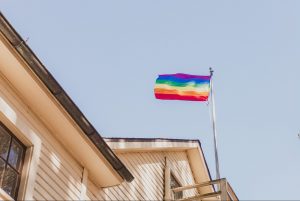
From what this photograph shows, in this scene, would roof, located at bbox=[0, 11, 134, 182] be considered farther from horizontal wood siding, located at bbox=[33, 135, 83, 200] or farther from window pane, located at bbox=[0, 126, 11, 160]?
window pane, located at bbox=[0, 126, 11, 160]

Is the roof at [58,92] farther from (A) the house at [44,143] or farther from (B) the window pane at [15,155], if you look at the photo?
(B) the window pane at [15,155]

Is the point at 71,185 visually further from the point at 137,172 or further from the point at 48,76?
the point at 137,172

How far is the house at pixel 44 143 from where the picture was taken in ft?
23.5

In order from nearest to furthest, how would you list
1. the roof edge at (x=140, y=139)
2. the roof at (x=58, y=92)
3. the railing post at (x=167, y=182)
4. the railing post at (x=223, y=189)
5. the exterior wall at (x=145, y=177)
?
the roof at (x=58, y=92), the railing post at (x=223, y=189), the exterior wall at (x=145, y=177), the roof edge at (x=140, y=139), the railing post at (x=167, y=182)

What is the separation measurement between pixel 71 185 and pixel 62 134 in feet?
3.15

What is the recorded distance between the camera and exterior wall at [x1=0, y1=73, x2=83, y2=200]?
729cm

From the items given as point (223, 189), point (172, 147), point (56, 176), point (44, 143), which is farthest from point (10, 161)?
point (172, 147)

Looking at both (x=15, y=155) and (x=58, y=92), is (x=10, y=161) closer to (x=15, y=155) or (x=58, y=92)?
(x=15, y=155)

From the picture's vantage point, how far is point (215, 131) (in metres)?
13.6

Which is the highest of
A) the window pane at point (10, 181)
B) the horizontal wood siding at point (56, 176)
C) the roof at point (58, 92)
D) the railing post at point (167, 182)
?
the railing post at point (167, 182)

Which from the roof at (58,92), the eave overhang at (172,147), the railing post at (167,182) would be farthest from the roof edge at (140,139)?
the roof at (58,92)

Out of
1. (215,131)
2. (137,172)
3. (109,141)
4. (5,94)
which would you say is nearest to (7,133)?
(5,94)

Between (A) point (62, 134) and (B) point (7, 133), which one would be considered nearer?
(B) point (7, 133)

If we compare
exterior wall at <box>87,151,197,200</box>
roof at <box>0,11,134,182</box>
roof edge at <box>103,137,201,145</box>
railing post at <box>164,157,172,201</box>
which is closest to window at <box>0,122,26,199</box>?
roof at <box>0,11,134,182</box>
